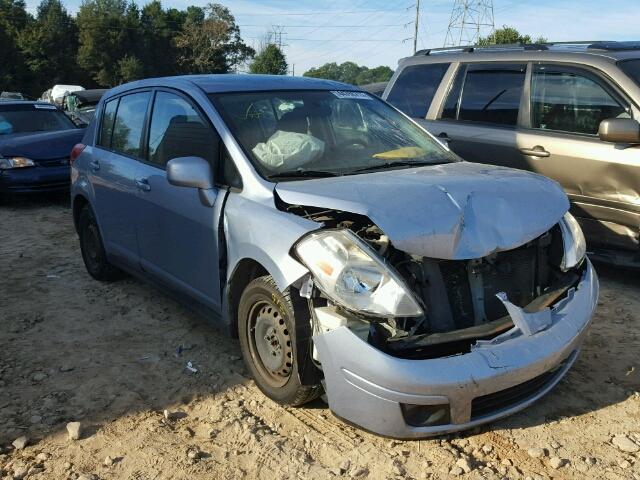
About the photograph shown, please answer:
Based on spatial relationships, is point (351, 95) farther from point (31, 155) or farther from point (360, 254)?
point (31, 155)

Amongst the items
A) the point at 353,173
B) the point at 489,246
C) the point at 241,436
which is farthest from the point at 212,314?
the point at 489,246

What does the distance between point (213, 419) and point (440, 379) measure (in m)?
1.30

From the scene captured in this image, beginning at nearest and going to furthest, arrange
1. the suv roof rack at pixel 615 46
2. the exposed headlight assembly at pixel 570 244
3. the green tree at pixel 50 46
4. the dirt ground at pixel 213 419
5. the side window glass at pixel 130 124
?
1. the dirt ground at pixel 213 419
2. the exposed headlight assembly at pixel 570 244
3. the side window glass at pixel 130 124
4. the suv roof rack at pixel 615 46
5. the green tree at pixel 50 46

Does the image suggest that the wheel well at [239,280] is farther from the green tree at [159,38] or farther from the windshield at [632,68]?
the green tree at [159,38]

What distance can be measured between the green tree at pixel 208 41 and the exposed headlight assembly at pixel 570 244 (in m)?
71.4

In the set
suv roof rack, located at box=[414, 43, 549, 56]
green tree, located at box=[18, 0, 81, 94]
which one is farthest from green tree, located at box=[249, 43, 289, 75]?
suv roof rack, located at box=[414, 43, 549, 56]

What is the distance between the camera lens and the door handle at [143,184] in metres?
4.25

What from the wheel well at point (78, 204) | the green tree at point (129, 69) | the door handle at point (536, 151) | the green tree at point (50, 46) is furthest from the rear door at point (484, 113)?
the green tree at point (50, 46)

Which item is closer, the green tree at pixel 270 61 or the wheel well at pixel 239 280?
the wheel well at pixel 239 280

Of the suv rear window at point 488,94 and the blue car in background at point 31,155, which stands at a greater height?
the suv rear window at point 488,94

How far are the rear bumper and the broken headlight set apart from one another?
7.49 m

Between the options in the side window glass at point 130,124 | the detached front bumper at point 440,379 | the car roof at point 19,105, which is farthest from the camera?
the car roof at point 19,105

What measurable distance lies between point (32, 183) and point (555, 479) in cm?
853

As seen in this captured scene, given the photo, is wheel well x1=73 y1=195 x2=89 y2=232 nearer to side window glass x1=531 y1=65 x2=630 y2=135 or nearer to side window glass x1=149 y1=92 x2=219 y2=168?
side window glass x1=149 y1=92 x2=219 y2=168
